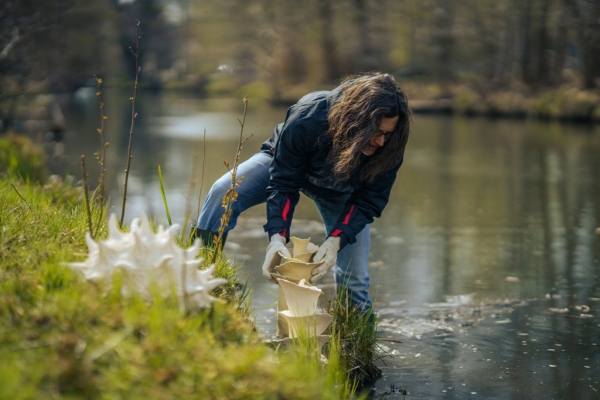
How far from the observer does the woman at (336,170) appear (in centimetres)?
368

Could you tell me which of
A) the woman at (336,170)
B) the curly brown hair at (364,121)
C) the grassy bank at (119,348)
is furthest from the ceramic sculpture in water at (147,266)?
the curly brown hair at (364,121)

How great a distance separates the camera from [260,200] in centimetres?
436

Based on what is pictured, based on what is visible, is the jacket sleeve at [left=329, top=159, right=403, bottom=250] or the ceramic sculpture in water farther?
the jacket sleeve at [left=329, top=159, right=403, bottom=250]

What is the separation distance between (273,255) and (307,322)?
0.43 metres

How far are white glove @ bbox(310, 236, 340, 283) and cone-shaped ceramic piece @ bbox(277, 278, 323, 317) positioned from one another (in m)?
0.24

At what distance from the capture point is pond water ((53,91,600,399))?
4.18 m

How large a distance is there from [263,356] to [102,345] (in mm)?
497

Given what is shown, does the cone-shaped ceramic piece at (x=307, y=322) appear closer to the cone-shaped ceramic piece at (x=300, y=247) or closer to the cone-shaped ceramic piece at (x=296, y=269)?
the cone-shaped ceramic piece at (x=296, y=269)

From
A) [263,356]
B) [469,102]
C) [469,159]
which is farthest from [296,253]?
[469,102]

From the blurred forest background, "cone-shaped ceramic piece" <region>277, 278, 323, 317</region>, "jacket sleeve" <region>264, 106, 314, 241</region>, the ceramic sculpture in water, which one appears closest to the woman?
"jacket sleeve" <region>264, 106, 314, 241</region>

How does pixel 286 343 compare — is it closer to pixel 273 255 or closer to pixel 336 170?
pixel 273 255

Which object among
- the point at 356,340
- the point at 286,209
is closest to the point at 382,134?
the point at 286,209

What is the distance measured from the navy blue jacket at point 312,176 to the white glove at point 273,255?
0.14 meters

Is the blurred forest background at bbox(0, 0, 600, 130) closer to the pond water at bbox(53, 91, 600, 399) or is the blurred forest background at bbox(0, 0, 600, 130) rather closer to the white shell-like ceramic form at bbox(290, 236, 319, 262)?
the pond water at bbox(53, 91, 600, 399)
